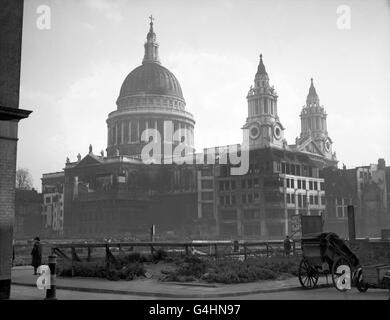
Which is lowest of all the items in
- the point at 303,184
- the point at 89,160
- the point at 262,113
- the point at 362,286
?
the point at 362,286

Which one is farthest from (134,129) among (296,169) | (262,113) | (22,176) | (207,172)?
(22,176)

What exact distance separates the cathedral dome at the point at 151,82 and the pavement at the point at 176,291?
11377 cm

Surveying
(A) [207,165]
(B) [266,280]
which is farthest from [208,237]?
(B) [266,280]

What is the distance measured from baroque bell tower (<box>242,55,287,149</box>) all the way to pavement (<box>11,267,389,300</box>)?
278 feet

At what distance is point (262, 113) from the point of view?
10550 centimetres

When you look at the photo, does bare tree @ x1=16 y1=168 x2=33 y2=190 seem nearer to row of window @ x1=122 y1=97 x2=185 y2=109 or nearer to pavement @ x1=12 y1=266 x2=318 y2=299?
pavement @ x1=12 y1=266 x2=318 y2=299

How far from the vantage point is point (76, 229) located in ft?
341

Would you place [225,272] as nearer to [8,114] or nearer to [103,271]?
[103,271]

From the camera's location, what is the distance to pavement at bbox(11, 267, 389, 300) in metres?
13.7

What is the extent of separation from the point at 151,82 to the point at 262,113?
123 feet

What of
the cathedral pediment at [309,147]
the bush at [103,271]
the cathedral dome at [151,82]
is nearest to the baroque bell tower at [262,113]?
the cathedral pediment at [309,147]

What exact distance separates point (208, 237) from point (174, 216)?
68.3 ft

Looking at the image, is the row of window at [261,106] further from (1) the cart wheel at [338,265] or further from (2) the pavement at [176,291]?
(1) the cart wheel at [338,265]

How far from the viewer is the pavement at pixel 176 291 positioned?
13.7 metres
